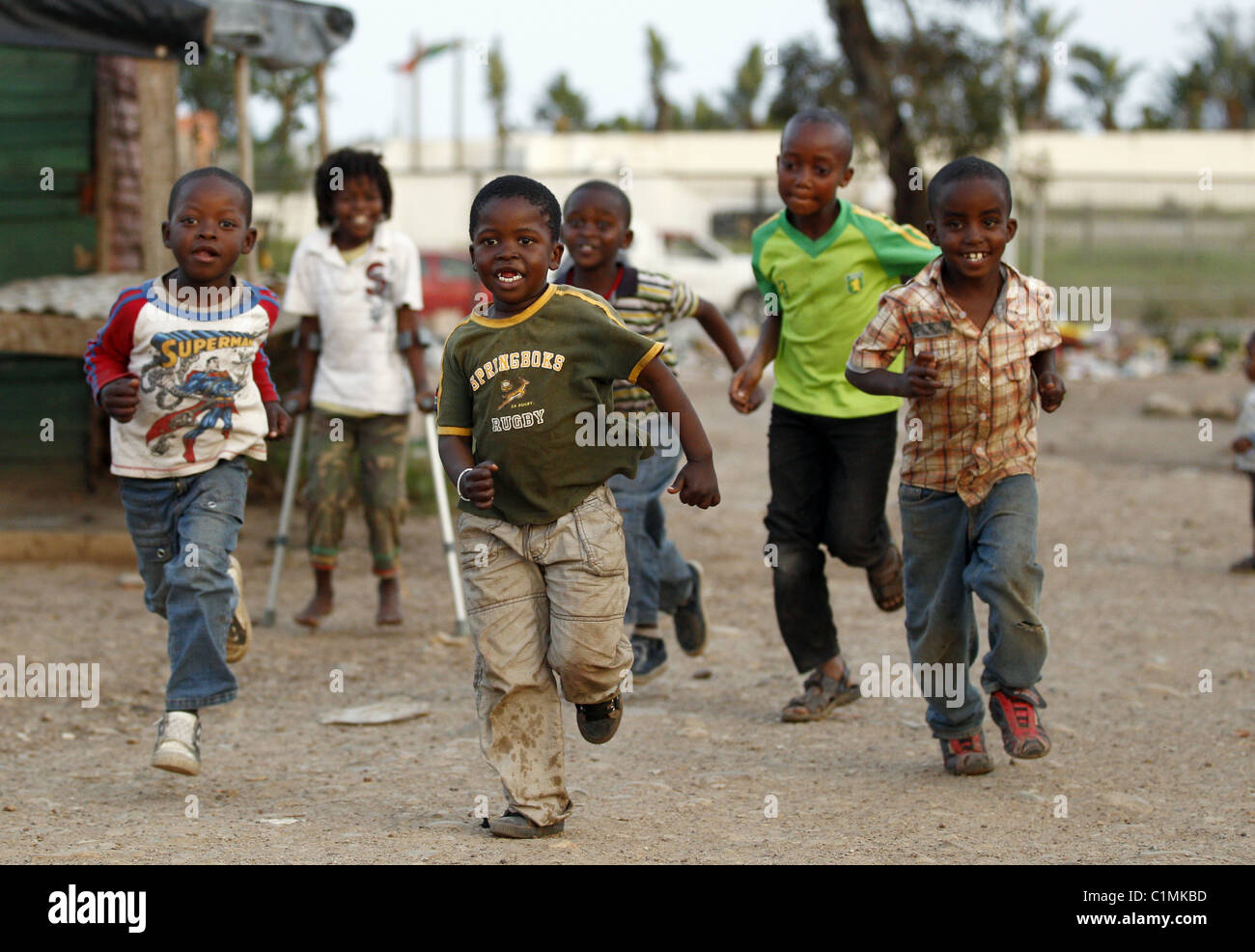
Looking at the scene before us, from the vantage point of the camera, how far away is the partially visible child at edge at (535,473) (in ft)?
12.5

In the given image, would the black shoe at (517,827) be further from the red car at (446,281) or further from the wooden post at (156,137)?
the red car at (446,281)

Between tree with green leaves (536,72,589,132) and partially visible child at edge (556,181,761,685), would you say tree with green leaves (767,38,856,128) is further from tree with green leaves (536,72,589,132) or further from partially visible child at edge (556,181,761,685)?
tree with green leaves (536,72,589,132)

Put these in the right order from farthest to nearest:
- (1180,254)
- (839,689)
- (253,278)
A: (1180,254), (253,278), (839,689)

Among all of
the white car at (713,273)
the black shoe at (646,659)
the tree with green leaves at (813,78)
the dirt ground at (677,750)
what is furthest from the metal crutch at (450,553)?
the white car at (713,273)

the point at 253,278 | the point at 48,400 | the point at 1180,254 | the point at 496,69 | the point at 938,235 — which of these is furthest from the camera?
the point at 496,69

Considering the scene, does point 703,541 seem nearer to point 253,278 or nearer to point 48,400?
point 253,278

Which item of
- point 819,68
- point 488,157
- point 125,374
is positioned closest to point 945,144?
point 819,68

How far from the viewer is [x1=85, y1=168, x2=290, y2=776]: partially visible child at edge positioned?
175 inches

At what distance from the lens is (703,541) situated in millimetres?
9062

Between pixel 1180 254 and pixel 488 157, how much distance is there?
93.0ft

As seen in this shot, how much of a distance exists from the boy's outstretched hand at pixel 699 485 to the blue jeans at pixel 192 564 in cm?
156

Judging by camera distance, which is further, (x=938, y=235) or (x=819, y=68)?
(x=819, y=68)

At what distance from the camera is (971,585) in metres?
4.40

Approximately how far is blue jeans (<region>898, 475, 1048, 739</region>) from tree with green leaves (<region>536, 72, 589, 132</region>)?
201 ft
